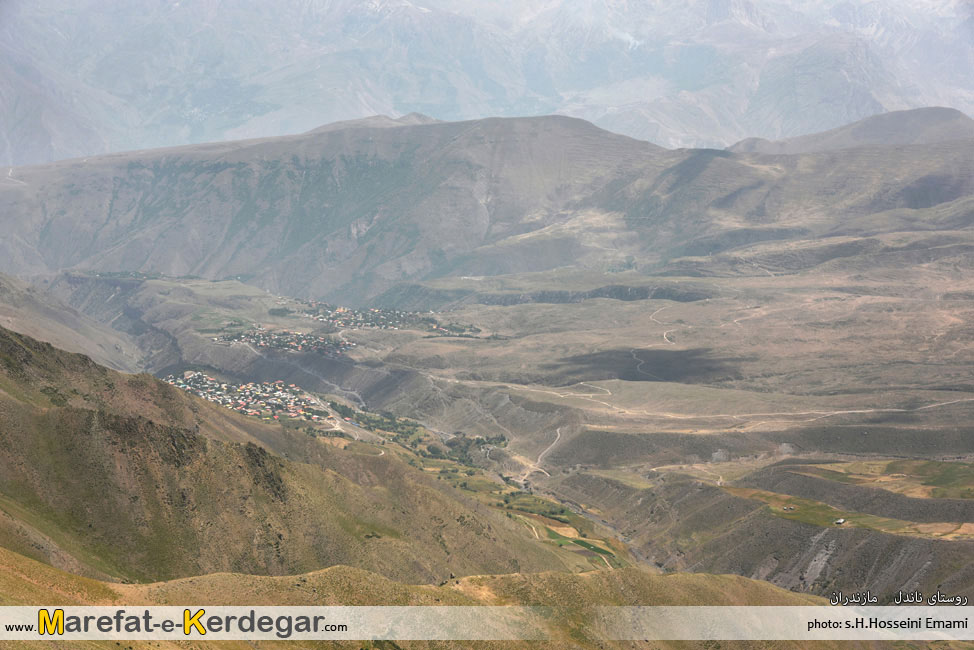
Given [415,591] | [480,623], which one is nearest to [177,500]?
[415,591]

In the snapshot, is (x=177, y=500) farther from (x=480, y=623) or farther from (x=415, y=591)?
(x=480, y=623)

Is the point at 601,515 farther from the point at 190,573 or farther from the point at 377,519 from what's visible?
the point at 190,573

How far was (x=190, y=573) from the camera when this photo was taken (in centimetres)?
10200

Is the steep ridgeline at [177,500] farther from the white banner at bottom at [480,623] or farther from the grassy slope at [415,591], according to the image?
the white banner at bottom at [480,623]

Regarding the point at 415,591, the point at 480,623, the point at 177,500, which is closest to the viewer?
the point at 480,623

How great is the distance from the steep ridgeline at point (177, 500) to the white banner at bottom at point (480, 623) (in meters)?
19.2

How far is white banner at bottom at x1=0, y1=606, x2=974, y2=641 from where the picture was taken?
70.1 m

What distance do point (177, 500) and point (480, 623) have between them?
41.5m

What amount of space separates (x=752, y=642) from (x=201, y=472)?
71.7 meters

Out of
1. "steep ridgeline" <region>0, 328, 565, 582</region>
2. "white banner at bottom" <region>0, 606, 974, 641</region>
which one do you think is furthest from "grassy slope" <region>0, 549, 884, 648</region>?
"steep ridgeline" <region>0, 328, 565, 582</region>

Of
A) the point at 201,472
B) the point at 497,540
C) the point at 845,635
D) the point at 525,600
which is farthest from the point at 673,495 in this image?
the point at 201,472

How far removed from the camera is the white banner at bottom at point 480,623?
70125 millimetres

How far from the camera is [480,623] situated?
95688mm

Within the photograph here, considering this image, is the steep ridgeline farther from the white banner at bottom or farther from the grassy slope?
the white banner at bottom
